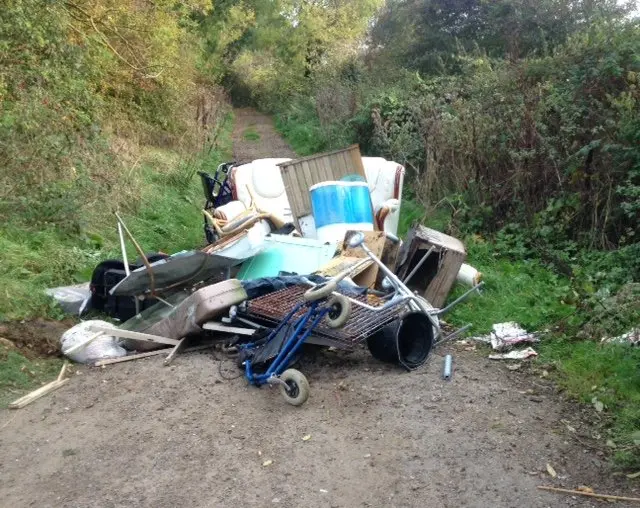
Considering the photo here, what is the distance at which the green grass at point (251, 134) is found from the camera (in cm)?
2442

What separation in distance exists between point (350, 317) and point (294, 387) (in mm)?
781

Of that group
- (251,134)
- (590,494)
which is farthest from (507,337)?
(251,134)

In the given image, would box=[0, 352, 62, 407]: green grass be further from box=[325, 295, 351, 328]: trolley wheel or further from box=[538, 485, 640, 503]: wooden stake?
box=[538, 485, 640, 503]: wooden stake

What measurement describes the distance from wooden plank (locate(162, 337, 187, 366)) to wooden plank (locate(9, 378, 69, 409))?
0.81 metres

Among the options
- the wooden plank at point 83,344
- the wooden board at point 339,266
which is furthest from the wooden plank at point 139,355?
the wooden board at point 339,266

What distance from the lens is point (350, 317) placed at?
5312 millimetres

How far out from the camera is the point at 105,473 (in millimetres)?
4105

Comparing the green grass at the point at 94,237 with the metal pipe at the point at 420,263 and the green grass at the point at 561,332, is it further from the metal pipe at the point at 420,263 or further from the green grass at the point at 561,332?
the green grass at the point at 561,332

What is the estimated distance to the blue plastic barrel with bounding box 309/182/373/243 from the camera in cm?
806

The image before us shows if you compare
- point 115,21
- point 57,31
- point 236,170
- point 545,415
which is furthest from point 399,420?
point 115,21

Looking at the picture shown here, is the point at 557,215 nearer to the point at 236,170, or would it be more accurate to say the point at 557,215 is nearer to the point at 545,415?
the point at 545,415

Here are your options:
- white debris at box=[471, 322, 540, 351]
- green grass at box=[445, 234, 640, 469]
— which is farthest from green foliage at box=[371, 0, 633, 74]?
white debris at box=[471, 322, 540, 351]

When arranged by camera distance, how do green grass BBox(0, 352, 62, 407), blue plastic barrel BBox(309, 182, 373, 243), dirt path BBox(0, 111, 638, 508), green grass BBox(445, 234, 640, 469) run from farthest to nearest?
Result: 1. blue plastic barrel BBox(309, 182, 373, 243)
2. green grass BBox(0, 352, 62, 407)
3. green grass BBox(445, 234, 640, 469)
4. dirt path BBox(0, 111, 638, 508)

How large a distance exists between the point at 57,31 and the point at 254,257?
15.7 ft
